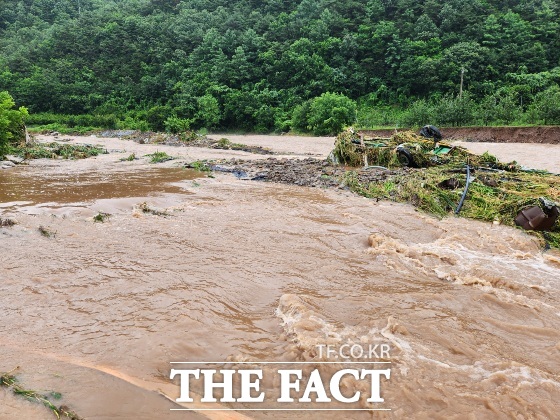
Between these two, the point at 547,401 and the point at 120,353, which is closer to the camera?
the point at 547,401

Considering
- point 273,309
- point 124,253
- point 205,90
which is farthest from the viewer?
point 205,90

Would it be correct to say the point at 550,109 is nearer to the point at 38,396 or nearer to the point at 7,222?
the point at 7,222

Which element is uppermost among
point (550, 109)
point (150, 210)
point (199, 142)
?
point (550, 109)

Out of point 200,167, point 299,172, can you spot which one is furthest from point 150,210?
point 200,167

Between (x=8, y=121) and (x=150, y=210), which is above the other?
(x=8, y=121)

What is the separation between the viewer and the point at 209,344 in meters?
3.68

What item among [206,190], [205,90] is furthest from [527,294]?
[205,90]

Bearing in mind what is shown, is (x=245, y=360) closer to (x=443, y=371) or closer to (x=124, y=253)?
(x=443, y=371)

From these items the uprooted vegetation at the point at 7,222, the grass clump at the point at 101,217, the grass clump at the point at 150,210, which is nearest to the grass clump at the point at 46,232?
the uprooted vegetation at the point at 7,222

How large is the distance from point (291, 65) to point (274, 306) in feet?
158

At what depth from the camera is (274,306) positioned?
4516mm

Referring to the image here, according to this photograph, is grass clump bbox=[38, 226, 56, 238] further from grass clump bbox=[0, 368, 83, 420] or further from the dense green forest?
the dense green forest

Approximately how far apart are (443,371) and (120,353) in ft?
9.32

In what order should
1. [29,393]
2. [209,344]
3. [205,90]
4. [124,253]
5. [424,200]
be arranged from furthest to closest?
[205,90] < [424,200] < [124,253] < [209,344] < [29,393]
